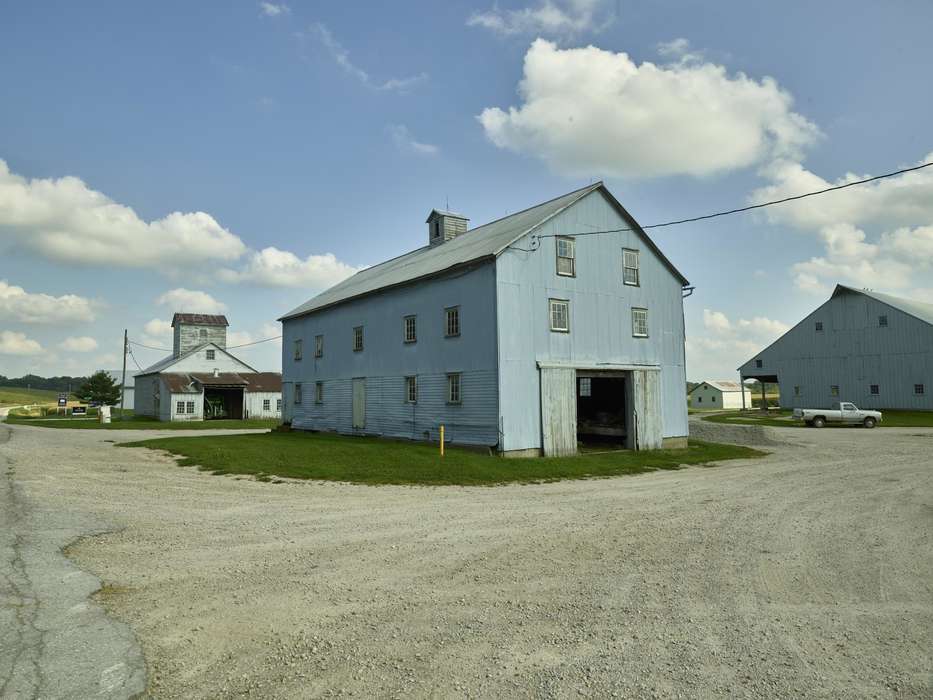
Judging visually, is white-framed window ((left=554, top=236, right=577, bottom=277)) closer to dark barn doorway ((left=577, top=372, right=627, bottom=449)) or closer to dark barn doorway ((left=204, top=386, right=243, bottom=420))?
dark barn doorway ((left=577, top=372, right=627, bottom=449))

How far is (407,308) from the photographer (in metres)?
26.2

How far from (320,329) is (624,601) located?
28930 mm

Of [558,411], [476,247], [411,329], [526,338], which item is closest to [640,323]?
[558,411]

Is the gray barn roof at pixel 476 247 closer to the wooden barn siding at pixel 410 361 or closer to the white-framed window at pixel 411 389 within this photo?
the wooden barn siding at pixel 410 361

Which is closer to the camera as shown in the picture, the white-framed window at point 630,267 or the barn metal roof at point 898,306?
the white-framed window at point 630,267

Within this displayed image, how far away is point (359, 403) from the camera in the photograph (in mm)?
29312

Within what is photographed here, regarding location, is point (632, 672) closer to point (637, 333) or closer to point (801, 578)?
point (801, 578)

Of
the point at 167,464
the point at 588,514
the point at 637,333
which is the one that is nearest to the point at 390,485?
the point at 588,514

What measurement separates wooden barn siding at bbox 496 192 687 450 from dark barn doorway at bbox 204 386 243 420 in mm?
42525

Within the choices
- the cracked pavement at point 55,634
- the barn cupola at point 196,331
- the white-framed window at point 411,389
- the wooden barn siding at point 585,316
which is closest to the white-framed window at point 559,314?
the wooden barn siding at point 585,316

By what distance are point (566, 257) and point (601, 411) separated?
9.78 meters

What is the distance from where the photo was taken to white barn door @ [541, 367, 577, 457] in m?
21.8

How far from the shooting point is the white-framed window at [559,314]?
22.8 metres

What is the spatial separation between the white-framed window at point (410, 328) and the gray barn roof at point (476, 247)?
159 cm
